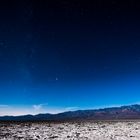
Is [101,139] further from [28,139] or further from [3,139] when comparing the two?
[3,139]

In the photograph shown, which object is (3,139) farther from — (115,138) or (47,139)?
(115,138)

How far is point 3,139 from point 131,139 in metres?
11.5

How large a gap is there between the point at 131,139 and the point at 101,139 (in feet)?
8.66

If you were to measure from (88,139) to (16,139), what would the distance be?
6580 millimetres

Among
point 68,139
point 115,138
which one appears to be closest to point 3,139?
point 68,139

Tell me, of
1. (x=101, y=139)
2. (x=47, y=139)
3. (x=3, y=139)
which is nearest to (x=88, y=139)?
(x=101, y=139)

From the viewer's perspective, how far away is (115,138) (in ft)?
83.5

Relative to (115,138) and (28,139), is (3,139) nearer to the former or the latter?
(28,139)

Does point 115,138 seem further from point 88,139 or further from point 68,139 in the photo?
point 68,139

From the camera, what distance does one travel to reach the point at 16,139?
2547 cm

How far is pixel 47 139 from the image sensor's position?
25.4 meters

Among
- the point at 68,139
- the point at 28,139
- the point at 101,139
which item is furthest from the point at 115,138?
the point at 28,139

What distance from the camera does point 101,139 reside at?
24.9 m

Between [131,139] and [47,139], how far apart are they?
24.7ft
